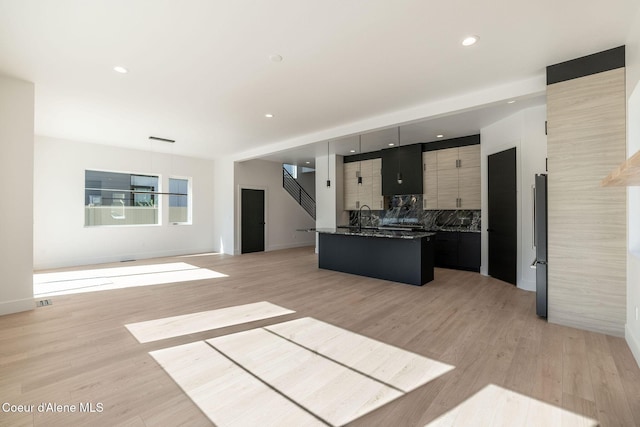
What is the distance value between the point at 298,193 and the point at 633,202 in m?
9.63

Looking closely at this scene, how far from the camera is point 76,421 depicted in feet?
5.82

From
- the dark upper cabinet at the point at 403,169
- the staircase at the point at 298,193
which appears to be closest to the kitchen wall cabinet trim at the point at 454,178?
the dark upper cabinet at the point at 403,169

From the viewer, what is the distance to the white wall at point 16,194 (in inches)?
142

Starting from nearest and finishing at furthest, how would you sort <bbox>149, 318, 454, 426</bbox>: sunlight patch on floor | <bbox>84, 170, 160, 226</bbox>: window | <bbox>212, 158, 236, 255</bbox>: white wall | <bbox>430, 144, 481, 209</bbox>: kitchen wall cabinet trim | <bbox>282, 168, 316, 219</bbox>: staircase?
<bbox>149, 318, 454, 426</bbox>: sunlight patch on floor, <bbox>430, 144, 481, 209</bbox>: kitchen wall cabinet trim, <bbox>84, 170, 160, 226</bbox>: window, <bbox>212, 158, 236, 255</bbox>: white wall, <bbox>282, 168, 316, 219</bbox>: staircase

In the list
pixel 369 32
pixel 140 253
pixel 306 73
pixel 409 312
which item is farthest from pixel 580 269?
pixel 140 253

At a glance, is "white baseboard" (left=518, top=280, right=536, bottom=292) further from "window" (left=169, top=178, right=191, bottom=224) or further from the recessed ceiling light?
"window" (left=169, top=178, right=191, bottom=224)

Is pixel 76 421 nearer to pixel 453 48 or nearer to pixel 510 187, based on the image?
pixel 453 48

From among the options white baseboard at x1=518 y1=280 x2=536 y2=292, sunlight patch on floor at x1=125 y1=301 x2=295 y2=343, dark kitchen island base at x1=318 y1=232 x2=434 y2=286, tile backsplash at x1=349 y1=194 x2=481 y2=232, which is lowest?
sunlight patch on floor at x1=125 y1=301 x2=295 y2=343

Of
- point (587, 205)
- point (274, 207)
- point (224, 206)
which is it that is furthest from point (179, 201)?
point (587, 205)

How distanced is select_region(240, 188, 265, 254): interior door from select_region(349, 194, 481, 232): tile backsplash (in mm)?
3014

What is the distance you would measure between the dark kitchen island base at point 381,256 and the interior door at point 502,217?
3.99 ft

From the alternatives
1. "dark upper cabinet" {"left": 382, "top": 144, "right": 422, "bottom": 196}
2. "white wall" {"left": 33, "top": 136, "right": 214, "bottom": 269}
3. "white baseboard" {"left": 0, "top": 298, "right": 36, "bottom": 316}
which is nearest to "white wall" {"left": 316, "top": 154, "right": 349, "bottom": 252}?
"dark upper cabinet" {"left": 382, "top": 144, "right": 422, "bottom": 196}

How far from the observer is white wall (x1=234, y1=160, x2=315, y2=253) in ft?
29.4

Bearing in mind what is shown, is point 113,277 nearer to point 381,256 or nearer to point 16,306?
point 16,306
